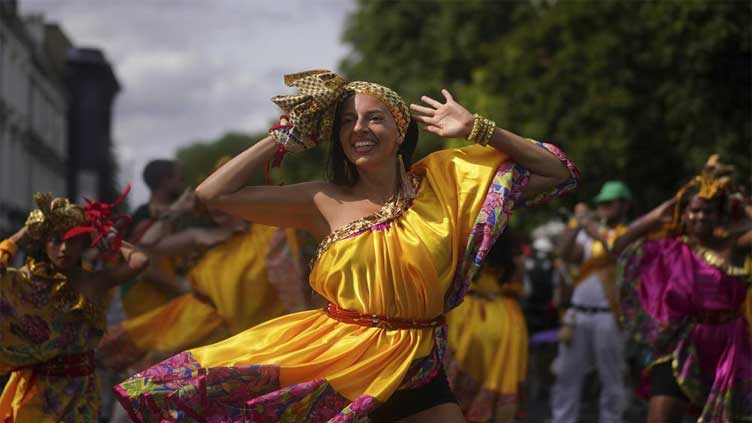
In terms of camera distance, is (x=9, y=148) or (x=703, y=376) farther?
(x=9, y=148)

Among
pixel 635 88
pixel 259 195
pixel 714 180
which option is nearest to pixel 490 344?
pixel 714 180

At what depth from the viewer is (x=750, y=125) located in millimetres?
27203

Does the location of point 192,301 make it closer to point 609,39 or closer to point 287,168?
point 609,39

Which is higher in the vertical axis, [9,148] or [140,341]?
[9,148]

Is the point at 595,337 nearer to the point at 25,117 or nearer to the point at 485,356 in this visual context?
the point at 485,356

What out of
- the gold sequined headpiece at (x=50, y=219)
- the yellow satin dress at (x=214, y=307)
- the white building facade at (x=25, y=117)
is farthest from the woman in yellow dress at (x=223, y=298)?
the white building facade at (x=25, y=117)

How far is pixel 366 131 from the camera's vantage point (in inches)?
205

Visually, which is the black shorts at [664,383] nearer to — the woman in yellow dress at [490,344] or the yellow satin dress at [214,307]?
the woman in yellow dress at [490,344]

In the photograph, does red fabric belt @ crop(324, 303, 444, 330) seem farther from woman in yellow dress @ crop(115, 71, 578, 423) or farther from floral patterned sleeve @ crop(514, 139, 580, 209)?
floral patterned sleeve @ crop(514, 139, 580, 209)

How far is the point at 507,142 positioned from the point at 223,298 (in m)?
4.32

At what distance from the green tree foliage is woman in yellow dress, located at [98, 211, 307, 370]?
18352 millimetres

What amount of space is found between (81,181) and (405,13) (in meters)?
29.6

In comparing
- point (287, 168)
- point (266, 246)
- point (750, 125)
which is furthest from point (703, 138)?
point (287, 168)

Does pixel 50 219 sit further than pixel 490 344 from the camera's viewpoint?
No
